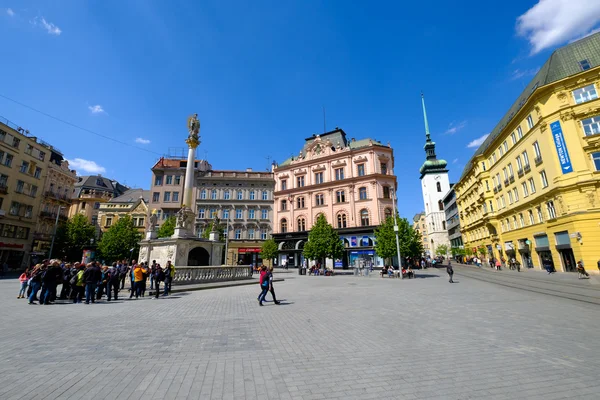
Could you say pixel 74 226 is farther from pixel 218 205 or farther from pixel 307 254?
pixel 307 254

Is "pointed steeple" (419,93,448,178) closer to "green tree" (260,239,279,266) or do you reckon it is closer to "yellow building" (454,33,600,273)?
"yellow building" (454,33,600,273)

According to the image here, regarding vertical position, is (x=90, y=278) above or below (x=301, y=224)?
below

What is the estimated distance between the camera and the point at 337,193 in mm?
44625

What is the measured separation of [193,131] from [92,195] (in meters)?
52.5

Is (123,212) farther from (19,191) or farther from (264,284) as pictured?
(264,284)

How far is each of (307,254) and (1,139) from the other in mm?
43833

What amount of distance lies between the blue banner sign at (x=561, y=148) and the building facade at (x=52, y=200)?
196ft

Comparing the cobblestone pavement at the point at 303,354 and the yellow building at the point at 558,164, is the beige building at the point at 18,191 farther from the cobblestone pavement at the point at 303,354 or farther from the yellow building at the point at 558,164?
the yellow building at the point at 558,164

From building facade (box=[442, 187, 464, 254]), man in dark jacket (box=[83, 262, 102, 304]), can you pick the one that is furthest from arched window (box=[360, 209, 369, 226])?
man in dark jacket (box=[83, 262, 102, 304])

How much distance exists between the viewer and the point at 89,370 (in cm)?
452

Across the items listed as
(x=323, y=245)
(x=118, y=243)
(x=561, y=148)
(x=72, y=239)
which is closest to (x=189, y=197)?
(x=323, y=245)

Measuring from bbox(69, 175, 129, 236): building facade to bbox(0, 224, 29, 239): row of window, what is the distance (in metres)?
13.6

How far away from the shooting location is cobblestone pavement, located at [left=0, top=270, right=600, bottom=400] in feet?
12.7

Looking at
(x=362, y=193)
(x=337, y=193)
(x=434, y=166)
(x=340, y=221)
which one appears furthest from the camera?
(x=434, y=166)
